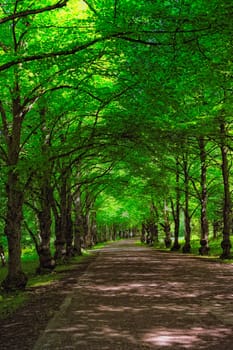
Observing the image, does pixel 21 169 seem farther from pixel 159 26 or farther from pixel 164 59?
pixel 159 26

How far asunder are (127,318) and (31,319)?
2126 millimetres

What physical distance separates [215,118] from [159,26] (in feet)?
35.0

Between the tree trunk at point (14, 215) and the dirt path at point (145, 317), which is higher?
the tree trunk at point (14, 215)

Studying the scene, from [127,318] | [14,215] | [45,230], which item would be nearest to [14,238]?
[14,215]

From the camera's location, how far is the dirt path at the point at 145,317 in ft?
20.9

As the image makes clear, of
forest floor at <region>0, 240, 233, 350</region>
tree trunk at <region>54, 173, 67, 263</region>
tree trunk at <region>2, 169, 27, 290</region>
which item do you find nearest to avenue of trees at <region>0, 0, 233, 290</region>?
tree trunk at <region>2, 169, 27, 290</region>

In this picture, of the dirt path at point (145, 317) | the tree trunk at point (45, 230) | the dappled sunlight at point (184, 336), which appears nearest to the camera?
the dappled sunlight at point (184, 336)

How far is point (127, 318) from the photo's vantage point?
27.0 feet

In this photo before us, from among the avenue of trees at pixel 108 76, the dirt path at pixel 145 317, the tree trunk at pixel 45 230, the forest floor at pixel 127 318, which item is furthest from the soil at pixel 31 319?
the tree trunk at pixel 45 230

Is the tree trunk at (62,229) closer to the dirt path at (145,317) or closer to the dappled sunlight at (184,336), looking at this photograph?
the dirt path at (145,317)

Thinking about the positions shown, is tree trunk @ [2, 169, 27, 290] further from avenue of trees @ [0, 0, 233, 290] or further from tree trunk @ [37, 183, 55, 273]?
tree trunk @ [37, 183, 55, 273]

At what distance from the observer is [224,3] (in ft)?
26.3

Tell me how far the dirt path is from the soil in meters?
0.24

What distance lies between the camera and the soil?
22.4ft
